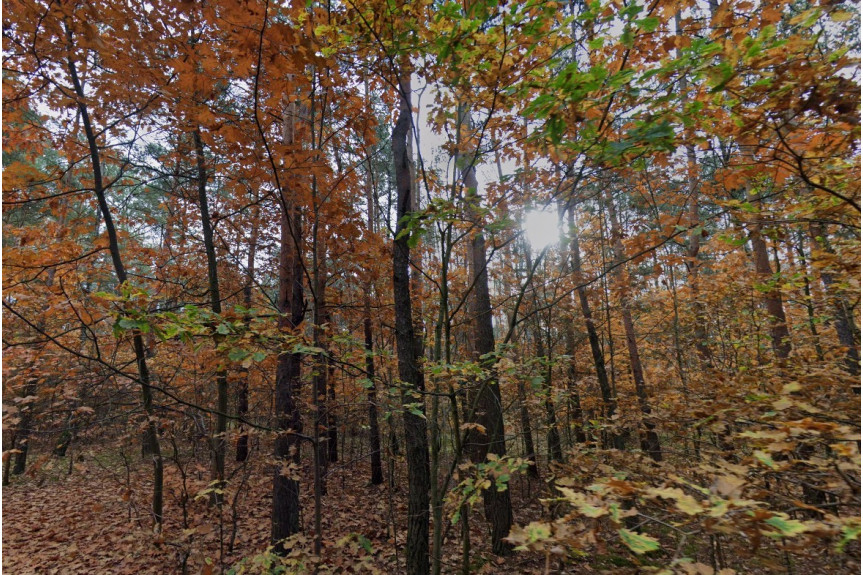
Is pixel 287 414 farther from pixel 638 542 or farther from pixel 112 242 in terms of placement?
pixel 638 542

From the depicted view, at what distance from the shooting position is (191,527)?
19.1 feet

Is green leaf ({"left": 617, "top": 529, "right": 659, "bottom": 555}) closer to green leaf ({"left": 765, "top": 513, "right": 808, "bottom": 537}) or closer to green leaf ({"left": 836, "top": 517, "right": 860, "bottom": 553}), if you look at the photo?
green leaf ({"left": 765, "top": 513, "right": 808, "bottom": 537})

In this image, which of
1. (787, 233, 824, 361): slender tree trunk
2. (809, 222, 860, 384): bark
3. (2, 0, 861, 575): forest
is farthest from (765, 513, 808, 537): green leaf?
(809, 222, 860, 384): bark

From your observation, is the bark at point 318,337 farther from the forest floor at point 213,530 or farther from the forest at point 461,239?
the forest floor at point 213,530

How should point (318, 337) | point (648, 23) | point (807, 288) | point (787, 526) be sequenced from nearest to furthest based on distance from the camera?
point (787, 526) → point (648, 23) → point (318, 337) → point (807, 288)

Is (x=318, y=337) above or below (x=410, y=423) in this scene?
above

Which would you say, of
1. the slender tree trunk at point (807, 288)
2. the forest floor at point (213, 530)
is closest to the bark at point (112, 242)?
the forest floor at point (213, 530)

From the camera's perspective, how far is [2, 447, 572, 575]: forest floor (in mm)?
4590

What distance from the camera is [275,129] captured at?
6.62m

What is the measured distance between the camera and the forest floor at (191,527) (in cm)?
459

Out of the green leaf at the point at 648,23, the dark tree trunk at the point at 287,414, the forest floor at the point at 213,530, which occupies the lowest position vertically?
the forest floor at the point at 213,530

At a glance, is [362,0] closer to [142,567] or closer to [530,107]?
[530,107]

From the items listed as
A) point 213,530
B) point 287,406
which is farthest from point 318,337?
point 213,530

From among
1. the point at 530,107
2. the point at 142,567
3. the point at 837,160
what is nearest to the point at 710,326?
the point at 837,160
